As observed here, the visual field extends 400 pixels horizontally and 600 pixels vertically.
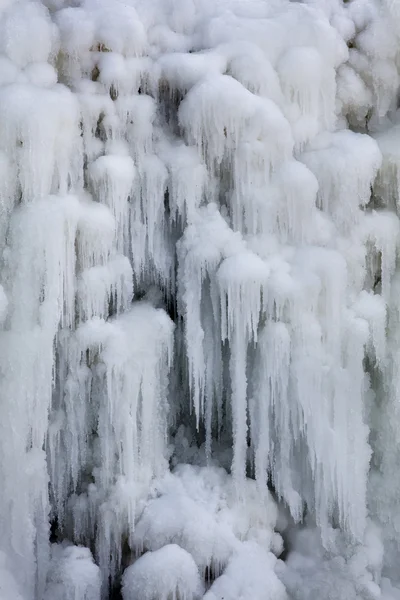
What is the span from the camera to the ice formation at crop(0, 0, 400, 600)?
12.5 ft

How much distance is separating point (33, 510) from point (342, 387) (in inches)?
86.2

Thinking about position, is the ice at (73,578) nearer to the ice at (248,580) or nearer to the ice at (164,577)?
the ice at (164,577)

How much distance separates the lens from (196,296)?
4203 mm

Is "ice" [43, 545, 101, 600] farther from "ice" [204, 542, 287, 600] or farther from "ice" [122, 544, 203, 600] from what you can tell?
"ice" [204, 542, 287, 600]

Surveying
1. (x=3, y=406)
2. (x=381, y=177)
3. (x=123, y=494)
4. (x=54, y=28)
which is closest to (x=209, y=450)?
(x=123, y=494)

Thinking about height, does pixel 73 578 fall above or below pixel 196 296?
below

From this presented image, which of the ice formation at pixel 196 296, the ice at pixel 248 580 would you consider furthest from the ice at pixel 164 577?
the ice at pixel 248 580

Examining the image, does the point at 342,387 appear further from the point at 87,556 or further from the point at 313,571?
the point at 87,556

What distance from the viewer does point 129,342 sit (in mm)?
4102

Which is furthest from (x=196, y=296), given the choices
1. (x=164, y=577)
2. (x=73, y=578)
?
(x=73, y=578)

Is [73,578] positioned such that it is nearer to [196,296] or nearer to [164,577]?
[164,577]

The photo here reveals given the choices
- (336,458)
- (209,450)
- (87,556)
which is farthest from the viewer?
(209,450)

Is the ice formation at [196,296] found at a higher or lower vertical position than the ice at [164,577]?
higher

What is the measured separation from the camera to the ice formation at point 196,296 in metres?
3.81
